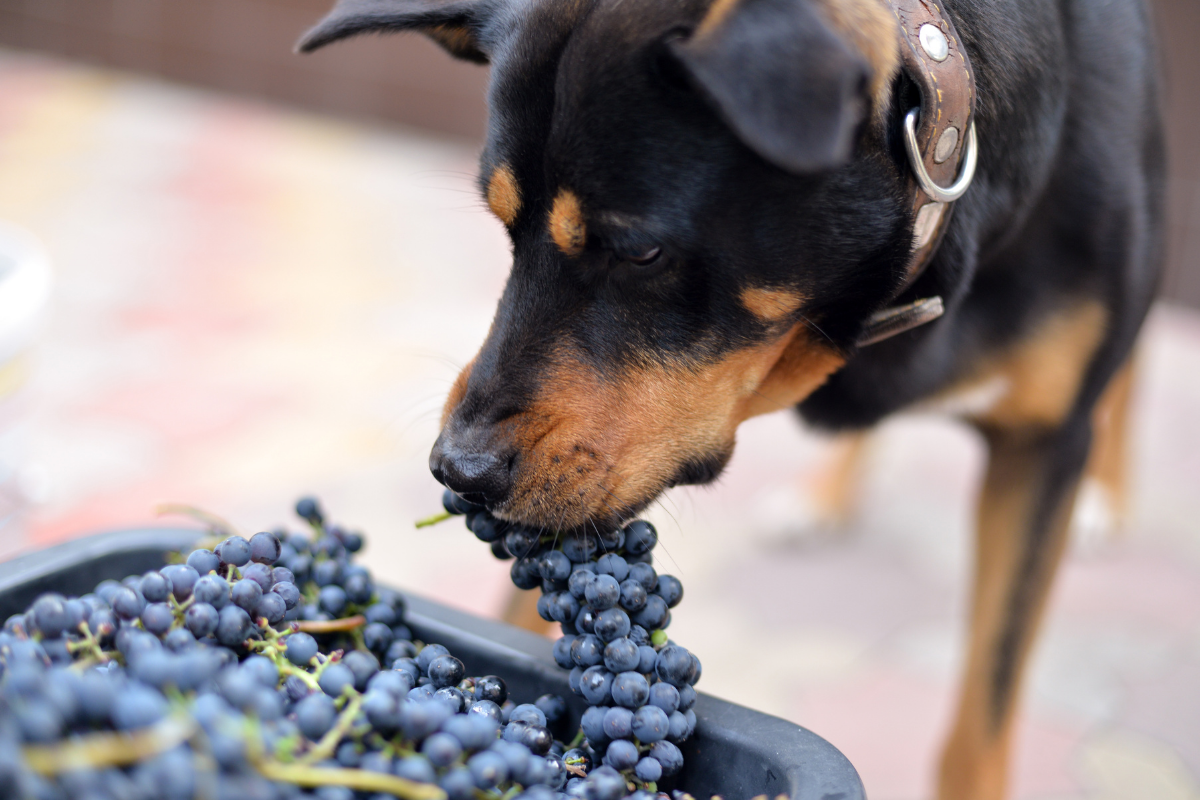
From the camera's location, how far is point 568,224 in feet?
3.04

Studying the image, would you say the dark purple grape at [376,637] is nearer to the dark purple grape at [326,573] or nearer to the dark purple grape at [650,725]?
the dark purple grape at [326,573]

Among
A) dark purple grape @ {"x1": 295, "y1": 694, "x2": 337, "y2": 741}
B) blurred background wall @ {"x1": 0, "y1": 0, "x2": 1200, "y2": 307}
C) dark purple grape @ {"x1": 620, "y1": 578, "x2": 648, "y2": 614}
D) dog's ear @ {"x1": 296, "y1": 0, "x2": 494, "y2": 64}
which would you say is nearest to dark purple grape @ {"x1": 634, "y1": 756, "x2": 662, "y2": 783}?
dark purple grape @ {"x1": 620, "y1": 578, "x2": 648, "y2": 614}

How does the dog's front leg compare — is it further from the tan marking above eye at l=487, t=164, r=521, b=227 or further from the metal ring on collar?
the tan marking above eye at l=487, t=164, r=521, b=227

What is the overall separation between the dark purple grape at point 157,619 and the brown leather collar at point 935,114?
0.72 metres

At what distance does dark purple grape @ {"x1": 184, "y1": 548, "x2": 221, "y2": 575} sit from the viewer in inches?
27.0

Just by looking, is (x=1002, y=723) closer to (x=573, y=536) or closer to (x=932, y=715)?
(x=932, y=715)

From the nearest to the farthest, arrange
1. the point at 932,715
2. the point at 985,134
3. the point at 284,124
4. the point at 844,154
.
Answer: the point at 844,154
the point at 985,134
the point at 932,715
the point at 284,124

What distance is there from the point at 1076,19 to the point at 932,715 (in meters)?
1.16

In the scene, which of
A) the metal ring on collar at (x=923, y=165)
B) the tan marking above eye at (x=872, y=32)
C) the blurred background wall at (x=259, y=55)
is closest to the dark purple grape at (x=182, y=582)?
the tan marking above eye at (x=872, y=32)

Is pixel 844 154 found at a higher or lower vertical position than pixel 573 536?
higher

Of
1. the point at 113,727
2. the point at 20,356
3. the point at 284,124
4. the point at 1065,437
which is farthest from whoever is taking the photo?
the point at 284,124

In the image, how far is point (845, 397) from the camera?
1.33m

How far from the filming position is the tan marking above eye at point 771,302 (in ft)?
3.16

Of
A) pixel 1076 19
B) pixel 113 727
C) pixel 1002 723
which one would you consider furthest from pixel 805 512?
pixel 113 727
